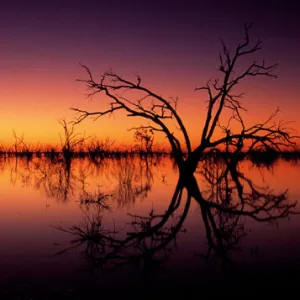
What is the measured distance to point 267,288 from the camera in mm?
4805

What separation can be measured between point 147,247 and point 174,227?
1.94 meters

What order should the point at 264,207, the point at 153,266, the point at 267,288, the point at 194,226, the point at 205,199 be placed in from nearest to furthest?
the point at 267,288, the point at 153,266, the point at 194,226, the point at 264,207, the point at 205,199

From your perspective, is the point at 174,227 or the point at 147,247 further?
the point at 174,227

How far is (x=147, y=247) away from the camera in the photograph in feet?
→ 22.1

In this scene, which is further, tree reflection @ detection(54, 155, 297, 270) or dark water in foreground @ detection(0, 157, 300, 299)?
tree reflection @ detection(54, 155, 297, 270)

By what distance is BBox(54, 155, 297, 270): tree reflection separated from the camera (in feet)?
20.4

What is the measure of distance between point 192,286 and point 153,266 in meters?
0.88

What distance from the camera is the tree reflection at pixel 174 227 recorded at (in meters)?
6.22

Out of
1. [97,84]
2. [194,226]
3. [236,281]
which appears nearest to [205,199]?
[194,226]

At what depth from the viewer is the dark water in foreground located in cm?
486

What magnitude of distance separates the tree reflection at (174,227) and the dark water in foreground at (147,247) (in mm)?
19

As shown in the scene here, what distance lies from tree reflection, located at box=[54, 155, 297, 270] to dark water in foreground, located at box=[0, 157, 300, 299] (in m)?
0.02

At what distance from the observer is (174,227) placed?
8586mm

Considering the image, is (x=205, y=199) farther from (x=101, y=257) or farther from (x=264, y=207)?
(x=101, y=257)
